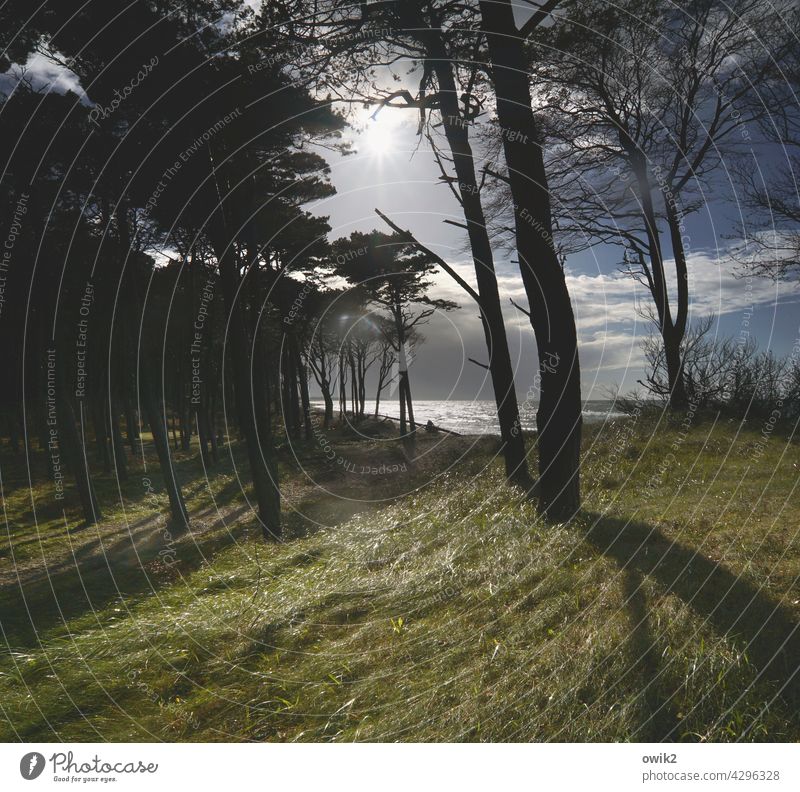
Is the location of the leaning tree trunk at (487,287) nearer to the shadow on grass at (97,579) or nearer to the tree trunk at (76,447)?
the shadow on grass at (97,579)

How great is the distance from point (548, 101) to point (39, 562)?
16.0 meters

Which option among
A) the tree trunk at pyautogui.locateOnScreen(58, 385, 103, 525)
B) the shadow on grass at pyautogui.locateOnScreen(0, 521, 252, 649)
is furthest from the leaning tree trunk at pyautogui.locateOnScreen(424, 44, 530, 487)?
the tree trunk at pyautogui.locateOnScreen(58, 385, 103, 525)

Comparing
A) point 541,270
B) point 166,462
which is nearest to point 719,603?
point 541,270

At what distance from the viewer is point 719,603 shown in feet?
14.9

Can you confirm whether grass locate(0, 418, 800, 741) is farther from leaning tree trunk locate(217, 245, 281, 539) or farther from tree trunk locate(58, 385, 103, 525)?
tree trunk locate(58, 385, 103, 525)

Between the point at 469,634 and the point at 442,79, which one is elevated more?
the point at 442,79

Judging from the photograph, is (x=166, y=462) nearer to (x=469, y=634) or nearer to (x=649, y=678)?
(x=469, y=634)

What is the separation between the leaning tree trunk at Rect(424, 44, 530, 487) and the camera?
444 inches

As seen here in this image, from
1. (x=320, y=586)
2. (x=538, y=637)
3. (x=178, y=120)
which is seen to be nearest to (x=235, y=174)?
(x=178, y=120)

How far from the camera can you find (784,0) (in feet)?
28.8
